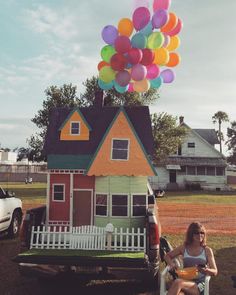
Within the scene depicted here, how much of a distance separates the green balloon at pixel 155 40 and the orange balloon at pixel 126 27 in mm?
611

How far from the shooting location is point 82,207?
8.31 metres

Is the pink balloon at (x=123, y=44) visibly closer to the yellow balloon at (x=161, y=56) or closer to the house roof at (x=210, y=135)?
the yellow balloon at (x=161, y=56)

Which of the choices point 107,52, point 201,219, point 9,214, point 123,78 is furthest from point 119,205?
point 201,219

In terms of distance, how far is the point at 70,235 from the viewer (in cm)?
689

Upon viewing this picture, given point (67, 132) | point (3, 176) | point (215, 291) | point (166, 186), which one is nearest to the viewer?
A: point (215, 291)

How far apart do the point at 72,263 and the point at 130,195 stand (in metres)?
2.55

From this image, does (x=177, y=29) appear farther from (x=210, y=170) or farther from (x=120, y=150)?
(x=210, y=170)

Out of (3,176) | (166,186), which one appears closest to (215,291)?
(166,186)

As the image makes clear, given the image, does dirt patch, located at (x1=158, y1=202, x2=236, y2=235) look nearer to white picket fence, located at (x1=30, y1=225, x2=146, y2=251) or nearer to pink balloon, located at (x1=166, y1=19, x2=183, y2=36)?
white picket fence, located at (x1=30, y1=225, x2=146, y2=251)

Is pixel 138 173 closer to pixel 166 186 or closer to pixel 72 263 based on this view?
pixel 72 263

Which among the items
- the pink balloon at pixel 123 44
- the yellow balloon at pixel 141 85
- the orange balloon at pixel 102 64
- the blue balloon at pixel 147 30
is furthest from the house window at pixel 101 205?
the blue balloon at pixel 147 30

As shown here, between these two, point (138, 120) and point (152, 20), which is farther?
point (138, 120)

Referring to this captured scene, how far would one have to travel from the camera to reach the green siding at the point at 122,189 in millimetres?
7844

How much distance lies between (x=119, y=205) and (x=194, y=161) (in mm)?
34386
